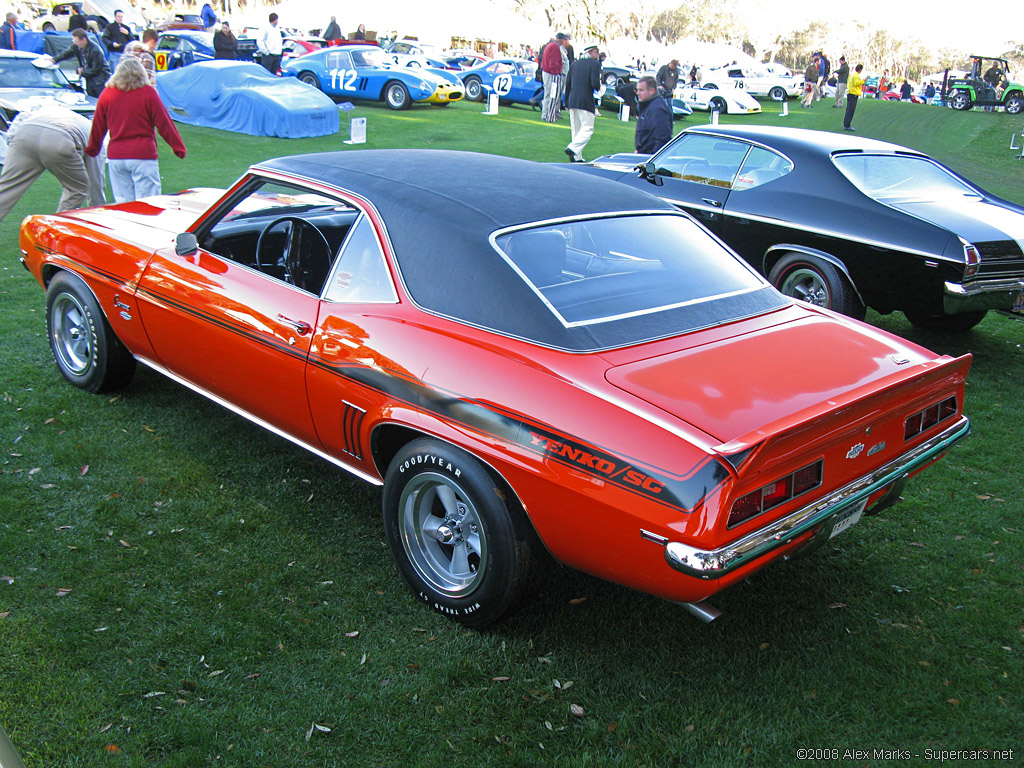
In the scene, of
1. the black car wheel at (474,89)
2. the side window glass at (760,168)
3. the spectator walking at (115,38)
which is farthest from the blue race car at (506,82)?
the side window glass at (760,168)

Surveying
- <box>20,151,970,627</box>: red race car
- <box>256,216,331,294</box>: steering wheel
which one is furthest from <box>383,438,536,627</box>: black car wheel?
<box>256,216,331,294</box>: steering wheel

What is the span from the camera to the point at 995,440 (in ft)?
15.4

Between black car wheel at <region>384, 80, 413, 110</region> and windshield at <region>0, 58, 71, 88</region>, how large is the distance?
8076mm

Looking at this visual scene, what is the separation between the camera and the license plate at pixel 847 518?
107 inches

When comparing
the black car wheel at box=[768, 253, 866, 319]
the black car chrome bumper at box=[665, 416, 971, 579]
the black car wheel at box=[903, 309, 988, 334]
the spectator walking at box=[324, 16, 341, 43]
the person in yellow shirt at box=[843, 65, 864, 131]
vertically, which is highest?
the spectator walking at box=[324, 16, 341, 43]

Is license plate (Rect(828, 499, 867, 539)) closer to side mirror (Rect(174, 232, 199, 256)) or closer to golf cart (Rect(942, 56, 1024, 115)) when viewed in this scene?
side mirror (Rect(174, 232, 199, 256))

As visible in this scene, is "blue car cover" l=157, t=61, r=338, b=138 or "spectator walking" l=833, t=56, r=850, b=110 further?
"spectator walking" l=833, t=56, r=850, b=110

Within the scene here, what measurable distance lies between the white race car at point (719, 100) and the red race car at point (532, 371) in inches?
1002

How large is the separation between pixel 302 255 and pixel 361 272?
26.3 inches

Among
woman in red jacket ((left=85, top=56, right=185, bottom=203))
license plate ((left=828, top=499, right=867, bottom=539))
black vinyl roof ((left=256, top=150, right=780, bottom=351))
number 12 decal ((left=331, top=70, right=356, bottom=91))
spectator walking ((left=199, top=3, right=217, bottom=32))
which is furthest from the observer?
spectator walking ((left=199, top=3, right=217, bottom=32))

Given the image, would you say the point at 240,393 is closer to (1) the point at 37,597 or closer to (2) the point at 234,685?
(1) the point at 37,597

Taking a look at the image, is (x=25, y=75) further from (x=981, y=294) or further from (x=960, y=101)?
(x=960, y=101)

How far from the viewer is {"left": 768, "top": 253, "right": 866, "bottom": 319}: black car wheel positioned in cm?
577

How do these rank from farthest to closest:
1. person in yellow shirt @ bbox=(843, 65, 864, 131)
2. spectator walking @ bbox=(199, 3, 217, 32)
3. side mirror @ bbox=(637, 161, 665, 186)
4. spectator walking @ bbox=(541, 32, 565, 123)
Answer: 1. spectator walking @ bbox=(199, 3, 217, 32)
2. person in yellow shirt @ bbox=(843, 65, 864, 131)
3. spectator walking @ bbox=(541, 32, 565, 123)
4. side mirror @ bbox=(637, 161, 665, 186)
